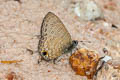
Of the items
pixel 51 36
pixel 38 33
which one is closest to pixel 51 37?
pixel 51 36

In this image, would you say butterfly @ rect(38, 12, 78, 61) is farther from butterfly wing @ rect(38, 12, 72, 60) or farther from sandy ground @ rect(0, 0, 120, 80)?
sandy ground @ rect(0, 0, 120, 80)

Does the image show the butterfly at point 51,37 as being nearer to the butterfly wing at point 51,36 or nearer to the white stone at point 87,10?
the butterfly wing at point 51,36

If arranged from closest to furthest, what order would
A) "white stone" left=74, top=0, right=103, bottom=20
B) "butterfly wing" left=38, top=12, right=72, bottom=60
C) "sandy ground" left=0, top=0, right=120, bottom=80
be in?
1. "sandy ground" left=0, top=0, right=120, bottom=80
2. "butterfly wing" left=38, top=12, right=72, bottom=60
3. "white stone" left=74, top=0, right=103, bottom=20

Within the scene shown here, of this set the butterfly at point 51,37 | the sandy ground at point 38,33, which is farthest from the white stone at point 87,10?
the butterfly at point 51,37

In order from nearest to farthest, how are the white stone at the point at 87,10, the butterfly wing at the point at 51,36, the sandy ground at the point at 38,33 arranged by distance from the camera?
1. the sandy ground at the point at 38,33
2. the butterfly wing at the point at 51,36
3. the white stone at the point at 87,10

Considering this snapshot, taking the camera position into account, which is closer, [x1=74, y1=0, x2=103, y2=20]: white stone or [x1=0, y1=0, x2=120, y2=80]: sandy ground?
[x1=0, y1=0, x2=120, y2=80]: sandy ground

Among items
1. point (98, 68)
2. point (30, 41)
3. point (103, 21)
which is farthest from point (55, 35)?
point (103, 21)

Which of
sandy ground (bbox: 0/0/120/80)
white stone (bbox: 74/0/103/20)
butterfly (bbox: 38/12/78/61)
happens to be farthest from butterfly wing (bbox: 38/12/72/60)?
white stone (bbox: 74/0/103/20)
